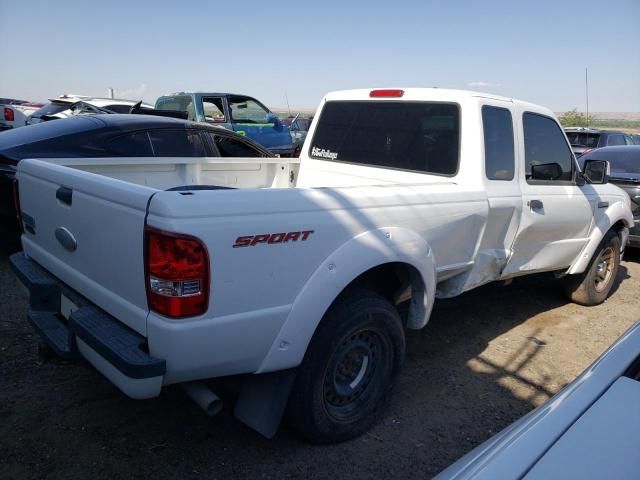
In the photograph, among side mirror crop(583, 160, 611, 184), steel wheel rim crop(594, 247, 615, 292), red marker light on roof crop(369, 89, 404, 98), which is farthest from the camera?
steel wheel rim crop(594, 247, 615, 292)

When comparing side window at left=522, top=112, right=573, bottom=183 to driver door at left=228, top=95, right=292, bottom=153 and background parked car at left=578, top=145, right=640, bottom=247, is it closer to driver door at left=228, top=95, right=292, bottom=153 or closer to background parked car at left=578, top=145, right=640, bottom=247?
background parked car at left=578, top=145, right=640, bottom=247

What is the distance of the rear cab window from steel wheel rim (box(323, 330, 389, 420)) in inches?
55.1

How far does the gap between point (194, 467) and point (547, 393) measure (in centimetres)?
247

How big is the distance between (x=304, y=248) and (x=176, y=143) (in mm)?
3899

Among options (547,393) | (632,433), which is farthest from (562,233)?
(632,433)

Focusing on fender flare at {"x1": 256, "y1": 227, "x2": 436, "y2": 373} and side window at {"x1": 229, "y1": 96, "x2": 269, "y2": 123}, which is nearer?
fender flare at {"x1": 256, "y1": 227, "x2": 436, "y2": 373}

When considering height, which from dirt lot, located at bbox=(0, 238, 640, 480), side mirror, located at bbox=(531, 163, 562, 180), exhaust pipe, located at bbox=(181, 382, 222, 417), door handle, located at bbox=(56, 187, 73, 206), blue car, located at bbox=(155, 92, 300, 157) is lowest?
dirt lot, located at bbox=(0, 238, 640, 480)

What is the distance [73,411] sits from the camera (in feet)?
10.0

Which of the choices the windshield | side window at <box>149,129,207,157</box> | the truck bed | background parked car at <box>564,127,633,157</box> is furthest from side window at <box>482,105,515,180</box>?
the windshield

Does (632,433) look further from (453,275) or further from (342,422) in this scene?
(453,275)

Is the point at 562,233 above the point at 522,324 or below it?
above

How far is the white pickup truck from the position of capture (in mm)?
2141

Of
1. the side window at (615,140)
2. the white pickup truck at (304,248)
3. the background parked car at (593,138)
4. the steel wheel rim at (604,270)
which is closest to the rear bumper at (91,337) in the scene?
the white pickup truck at (304,248)

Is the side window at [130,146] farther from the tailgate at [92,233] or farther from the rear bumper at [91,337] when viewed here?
the rear bumper at [91,337]
